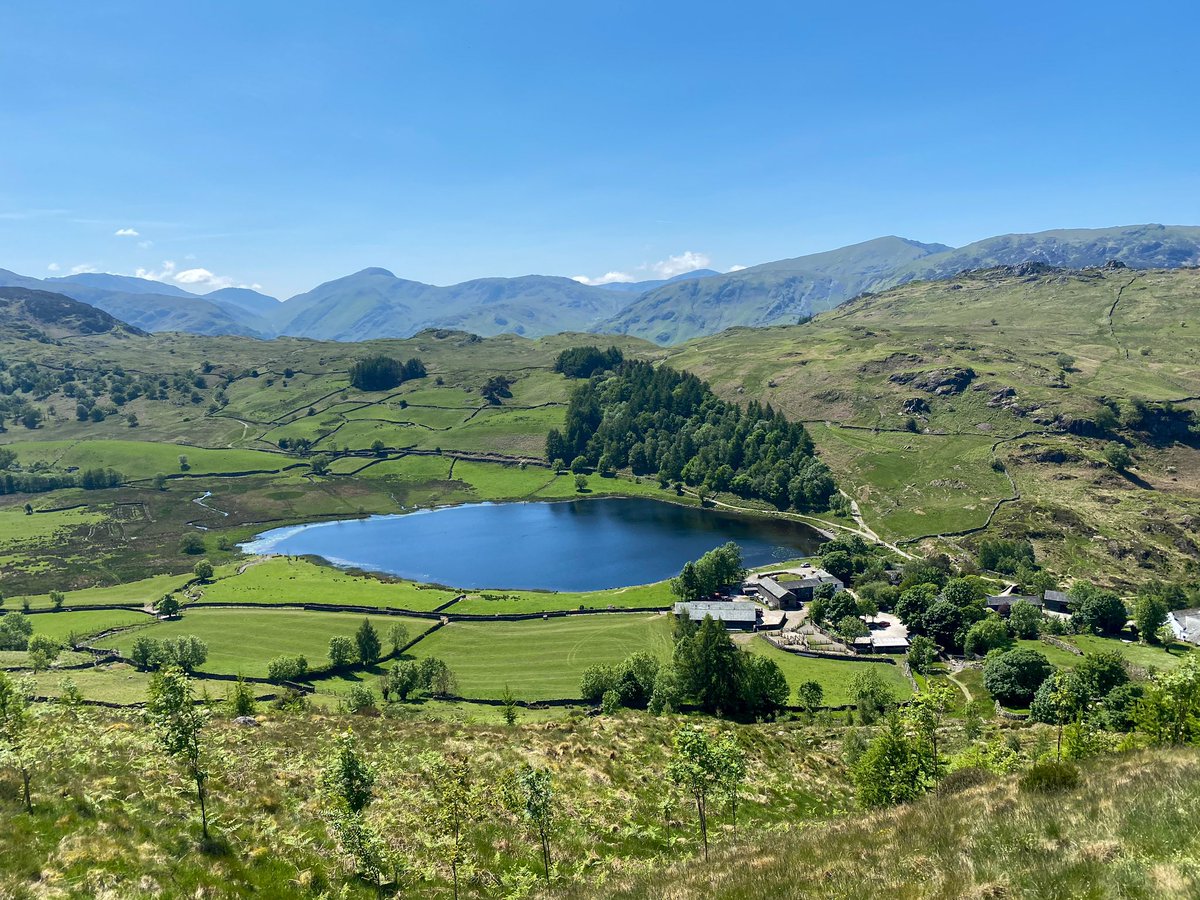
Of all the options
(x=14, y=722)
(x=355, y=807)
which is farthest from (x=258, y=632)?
(x=355, y=807)

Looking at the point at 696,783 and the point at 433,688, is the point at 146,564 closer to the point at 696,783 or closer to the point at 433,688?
the point at 433,688

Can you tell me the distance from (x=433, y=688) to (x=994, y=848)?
7173 centimetres

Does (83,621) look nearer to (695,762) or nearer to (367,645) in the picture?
(367,645)

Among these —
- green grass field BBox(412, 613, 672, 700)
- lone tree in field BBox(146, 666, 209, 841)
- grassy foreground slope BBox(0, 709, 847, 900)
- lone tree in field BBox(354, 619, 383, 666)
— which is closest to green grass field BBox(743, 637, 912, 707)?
green grass field BBox(412, 613, 672, 700)

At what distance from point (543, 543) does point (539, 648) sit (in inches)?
2834

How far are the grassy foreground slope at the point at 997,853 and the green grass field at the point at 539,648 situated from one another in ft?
201

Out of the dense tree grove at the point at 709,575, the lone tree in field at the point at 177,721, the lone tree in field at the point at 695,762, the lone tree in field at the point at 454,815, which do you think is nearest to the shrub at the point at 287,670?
the lone tree in field at the point at 454,815

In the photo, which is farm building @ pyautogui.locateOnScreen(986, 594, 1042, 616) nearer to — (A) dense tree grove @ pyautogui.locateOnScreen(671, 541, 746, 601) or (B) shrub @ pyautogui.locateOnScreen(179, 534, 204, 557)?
(A) dense tree grove @ pyautogui.locateOnScreen(671, 541, 746, 601)

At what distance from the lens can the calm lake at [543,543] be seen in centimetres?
14312

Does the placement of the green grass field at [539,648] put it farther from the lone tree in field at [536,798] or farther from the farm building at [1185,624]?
the farm building at [1185,624]

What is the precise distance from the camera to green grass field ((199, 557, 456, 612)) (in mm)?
118062

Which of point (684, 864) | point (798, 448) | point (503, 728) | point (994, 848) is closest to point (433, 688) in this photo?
point (503, 728)

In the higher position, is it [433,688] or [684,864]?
[684,864]

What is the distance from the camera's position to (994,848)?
56.5ft
